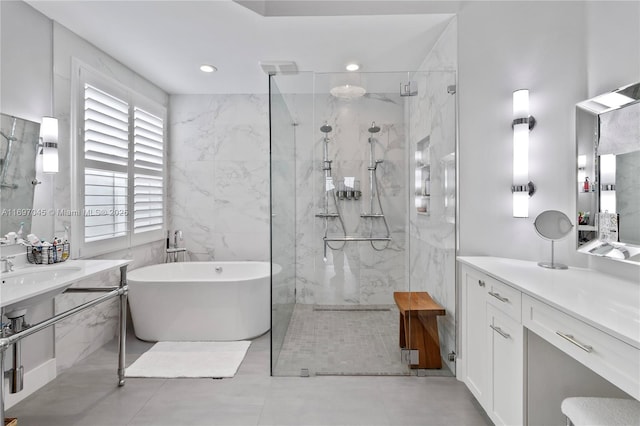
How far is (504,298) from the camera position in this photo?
5.32 feet

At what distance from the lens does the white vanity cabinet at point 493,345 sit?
1.52m

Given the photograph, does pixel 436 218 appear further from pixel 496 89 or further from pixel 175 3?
pixel 175 3

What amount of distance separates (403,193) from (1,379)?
238cm

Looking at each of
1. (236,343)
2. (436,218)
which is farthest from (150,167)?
(436,218)

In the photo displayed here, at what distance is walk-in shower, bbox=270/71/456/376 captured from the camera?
2.37m

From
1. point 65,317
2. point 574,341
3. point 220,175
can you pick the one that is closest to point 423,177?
point 574,341

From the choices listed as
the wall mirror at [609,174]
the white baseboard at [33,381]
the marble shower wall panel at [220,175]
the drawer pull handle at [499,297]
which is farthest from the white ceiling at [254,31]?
the white baseboard at [33,381]

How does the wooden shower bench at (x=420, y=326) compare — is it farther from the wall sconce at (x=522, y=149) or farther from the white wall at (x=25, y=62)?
the white wall at (x=25, y=62)

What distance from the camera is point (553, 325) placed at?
→ 1.27m

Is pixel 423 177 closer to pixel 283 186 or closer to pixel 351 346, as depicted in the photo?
pixel 283 186

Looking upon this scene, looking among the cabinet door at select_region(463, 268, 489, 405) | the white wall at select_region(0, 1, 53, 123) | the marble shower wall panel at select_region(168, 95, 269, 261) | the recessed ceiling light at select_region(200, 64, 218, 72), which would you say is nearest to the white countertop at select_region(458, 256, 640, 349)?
the cabinet door at select_region(463, 268, 489, 405)

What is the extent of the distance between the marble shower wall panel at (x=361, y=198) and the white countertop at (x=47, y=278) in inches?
56.7

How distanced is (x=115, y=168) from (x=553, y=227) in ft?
11.5

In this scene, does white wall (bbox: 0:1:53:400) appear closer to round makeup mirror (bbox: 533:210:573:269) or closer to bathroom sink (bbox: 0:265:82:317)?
bathroom sink (bbox: 0:265:82:317)
